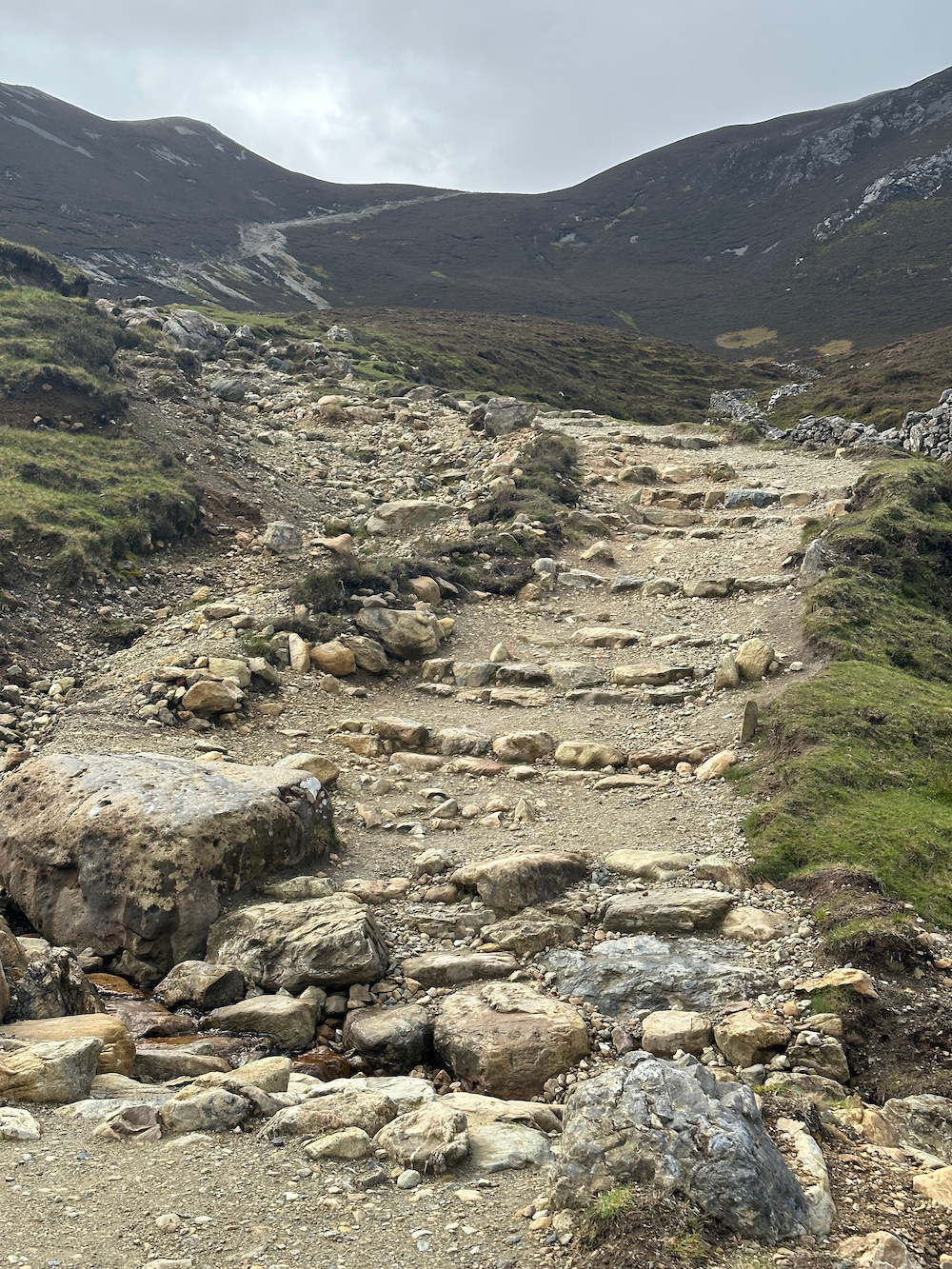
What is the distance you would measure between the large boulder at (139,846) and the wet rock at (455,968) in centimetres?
215

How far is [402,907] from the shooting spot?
850 cm

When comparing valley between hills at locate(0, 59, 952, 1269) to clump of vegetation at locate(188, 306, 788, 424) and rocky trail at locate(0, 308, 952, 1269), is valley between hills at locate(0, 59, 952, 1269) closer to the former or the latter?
rocky trail at locate(0, 308, 952, 1269)

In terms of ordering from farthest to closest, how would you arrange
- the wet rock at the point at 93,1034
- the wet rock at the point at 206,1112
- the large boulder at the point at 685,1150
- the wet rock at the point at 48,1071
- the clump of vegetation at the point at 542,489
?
the clump of vegetation at the point at 542,489 → the wet rock at the point at 93,1034 → the wet rock at the point at 48,1071 → the wet rock at the point at 206,1112 → the large boulder at the point at 685,1150

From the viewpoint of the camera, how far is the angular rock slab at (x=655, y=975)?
6.71 meters

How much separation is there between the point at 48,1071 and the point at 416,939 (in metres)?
3.74

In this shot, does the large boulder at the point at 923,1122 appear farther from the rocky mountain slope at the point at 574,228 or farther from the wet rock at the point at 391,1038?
the rocky mountain slope at the point at 574,228

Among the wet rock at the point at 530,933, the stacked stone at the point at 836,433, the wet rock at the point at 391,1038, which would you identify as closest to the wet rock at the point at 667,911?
the wet rock at the point at 530,933

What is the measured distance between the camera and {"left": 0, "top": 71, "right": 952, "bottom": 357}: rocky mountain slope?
7300 centimetres

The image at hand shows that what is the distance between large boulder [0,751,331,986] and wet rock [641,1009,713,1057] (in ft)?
14.1

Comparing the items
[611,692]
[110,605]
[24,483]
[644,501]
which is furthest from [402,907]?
[644,501]

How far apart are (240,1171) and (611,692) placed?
34.6 ft

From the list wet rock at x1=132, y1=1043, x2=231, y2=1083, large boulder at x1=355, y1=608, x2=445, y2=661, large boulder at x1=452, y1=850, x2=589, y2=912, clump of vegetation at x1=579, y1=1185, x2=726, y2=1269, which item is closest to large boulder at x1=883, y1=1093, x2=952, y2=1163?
clump of vegetation at x1=579, y1=1185, x2=726, y2=1269

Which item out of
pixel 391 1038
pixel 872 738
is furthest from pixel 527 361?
pixel 391 1038

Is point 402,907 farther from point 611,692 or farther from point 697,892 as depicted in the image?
point 611,692
